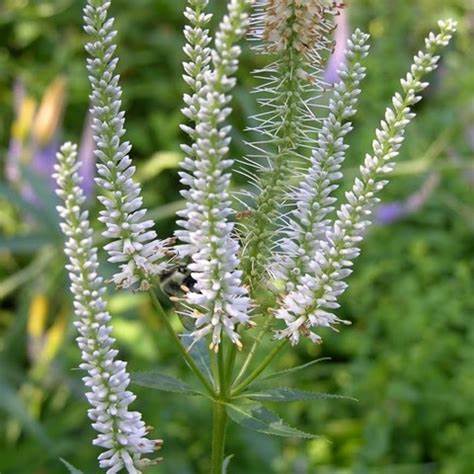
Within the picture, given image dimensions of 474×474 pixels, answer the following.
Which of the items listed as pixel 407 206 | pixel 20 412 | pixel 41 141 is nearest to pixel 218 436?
pixel 20 412

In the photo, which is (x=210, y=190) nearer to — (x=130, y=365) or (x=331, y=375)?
(x=130, y=365)

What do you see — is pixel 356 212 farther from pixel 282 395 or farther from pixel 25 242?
pixel 25 242

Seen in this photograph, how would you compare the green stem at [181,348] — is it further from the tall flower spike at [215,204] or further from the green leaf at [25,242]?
the green leaf at [25,242]

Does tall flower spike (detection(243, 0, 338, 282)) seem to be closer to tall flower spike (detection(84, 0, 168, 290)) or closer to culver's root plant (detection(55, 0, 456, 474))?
culver's root plant (detection(55, 0, 456, 474))

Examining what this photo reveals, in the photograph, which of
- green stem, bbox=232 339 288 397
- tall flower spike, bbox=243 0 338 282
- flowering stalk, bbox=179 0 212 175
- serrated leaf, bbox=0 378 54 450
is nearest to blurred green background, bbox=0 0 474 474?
serrated leaf, bbox=0 378 54 450

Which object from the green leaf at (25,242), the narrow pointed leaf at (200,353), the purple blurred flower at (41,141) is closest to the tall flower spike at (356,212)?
the narrow pointed leaf at (200,353)

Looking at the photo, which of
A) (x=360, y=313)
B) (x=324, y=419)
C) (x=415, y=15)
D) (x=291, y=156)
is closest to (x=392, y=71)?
(x=415, y=15)
